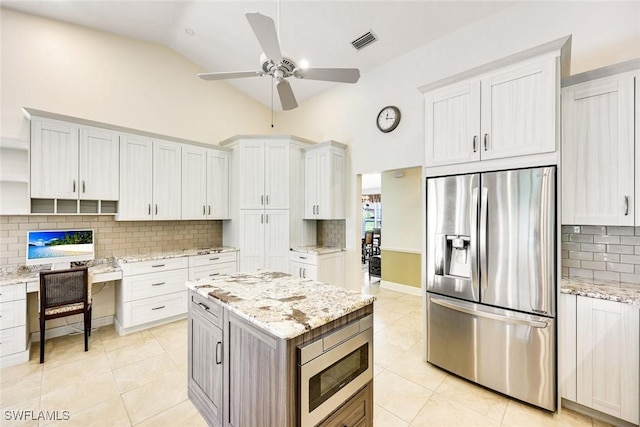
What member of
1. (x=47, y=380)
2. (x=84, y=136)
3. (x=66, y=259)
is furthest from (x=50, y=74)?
(x=47, y=380)

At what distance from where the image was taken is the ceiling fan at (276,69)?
1.61 metres

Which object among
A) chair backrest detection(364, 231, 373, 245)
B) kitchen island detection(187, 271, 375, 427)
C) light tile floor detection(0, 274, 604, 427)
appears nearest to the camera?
kitchen island detection(187, 271, 375, 427)

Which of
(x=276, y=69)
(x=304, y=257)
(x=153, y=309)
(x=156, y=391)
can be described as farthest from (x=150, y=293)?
(x=276, y=69)

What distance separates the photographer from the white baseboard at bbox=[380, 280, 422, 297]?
4891 mm

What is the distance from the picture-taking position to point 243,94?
512 cm

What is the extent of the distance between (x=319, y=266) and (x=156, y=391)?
233cm

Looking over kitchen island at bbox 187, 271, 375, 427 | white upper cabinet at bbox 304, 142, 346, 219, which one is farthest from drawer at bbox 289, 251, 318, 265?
kitchen island at bbox 187, 271, 375, 427

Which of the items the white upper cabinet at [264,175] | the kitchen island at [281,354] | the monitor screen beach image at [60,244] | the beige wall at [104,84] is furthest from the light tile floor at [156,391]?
the beige wall at [104,84]

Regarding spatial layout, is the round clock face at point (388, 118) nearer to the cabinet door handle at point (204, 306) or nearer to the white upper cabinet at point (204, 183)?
the white upper cabinet at point (204, 183)

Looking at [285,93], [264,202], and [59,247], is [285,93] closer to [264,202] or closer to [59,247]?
[264,202]

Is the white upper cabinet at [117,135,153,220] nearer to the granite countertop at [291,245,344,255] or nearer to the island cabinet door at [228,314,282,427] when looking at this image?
the granite countertop at [291,245,344,255]

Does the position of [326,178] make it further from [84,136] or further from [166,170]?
[84,136]

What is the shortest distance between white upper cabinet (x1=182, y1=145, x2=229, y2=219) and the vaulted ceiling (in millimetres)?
1597

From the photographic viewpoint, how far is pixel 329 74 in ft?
6.83
